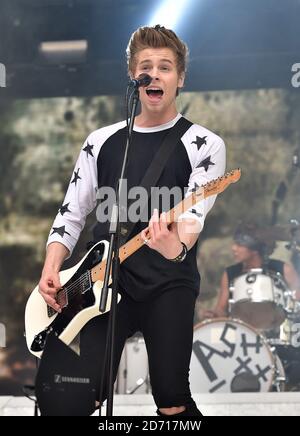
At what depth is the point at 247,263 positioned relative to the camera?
297 inches

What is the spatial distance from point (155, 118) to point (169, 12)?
3.72m

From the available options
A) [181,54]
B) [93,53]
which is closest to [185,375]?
[181,54]

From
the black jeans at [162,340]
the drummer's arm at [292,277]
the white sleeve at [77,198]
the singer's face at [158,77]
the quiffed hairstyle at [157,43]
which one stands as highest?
the drummer's arm at [292,277]

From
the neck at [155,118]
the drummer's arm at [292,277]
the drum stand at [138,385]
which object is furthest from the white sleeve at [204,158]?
the drummer's arm at [292,277]

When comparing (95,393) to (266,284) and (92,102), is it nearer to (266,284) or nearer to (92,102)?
(266,284)

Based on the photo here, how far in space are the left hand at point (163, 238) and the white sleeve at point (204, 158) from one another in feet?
0.99

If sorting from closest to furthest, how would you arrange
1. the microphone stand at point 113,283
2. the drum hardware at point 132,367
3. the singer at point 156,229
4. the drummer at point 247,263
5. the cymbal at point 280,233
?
the microphone stand at point 113,283 → the singer at point 156,229 → the drum hardware at point 132,367 → the cymbal at point 280,233 → the drummer at point 247,263

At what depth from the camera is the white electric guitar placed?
305 cm

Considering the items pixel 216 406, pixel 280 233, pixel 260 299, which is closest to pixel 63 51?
pixel 280 233

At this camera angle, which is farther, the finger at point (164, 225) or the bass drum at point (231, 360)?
the bass drum at point (231, 360)

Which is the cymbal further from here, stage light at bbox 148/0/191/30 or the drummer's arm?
stage light at bbox 148/0/191/30

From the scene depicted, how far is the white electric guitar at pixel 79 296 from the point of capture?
305 cm

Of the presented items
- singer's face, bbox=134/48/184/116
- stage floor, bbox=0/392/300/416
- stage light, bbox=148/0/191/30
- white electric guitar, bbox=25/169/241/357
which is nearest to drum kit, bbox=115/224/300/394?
stage floor, bbox=0/392/300/416

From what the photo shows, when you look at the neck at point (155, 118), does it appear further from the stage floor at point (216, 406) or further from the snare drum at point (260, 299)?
the snare drum at point (260, 299)
